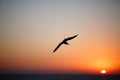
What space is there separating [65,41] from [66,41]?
100 mm

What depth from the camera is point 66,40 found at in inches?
738

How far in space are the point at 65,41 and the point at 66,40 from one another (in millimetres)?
124

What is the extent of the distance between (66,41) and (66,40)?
0.09m

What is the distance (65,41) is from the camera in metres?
18.7
